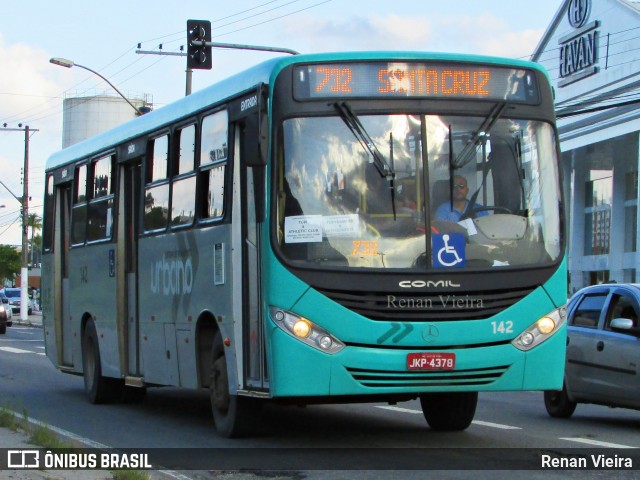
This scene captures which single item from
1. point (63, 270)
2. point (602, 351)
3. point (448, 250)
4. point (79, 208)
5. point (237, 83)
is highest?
point (237, 83)

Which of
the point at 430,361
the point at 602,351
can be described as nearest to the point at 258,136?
the point at 430,361

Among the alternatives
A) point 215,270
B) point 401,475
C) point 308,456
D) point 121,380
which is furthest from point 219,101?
point 121,380

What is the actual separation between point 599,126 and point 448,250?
44413 mm

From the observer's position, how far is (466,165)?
10281 mm

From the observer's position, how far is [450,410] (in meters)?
12.4

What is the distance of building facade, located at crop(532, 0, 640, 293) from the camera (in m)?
48.7

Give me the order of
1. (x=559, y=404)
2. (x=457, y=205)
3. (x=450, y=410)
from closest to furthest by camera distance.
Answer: (x=457, y=205)
(x=450, y=410)
(x=559, y=404)

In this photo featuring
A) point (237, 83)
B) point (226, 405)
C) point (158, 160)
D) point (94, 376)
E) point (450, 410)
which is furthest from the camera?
point (94, 376)

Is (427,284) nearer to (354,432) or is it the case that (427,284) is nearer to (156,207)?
(354,432)

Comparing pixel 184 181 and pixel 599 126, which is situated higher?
pixel 599 126

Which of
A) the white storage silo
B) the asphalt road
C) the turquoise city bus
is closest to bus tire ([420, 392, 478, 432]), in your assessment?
the asphalt road

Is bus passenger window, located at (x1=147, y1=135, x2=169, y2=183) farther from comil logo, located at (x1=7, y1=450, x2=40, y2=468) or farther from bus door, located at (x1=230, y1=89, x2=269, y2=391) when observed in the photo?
comil logo, located at (x1=7, y1=450, x2=40, y2=468)

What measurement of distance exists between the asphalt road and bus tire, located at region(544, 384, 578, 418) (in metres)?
0.11

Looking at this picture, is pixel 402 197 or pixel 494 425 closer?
pixel 402 197
